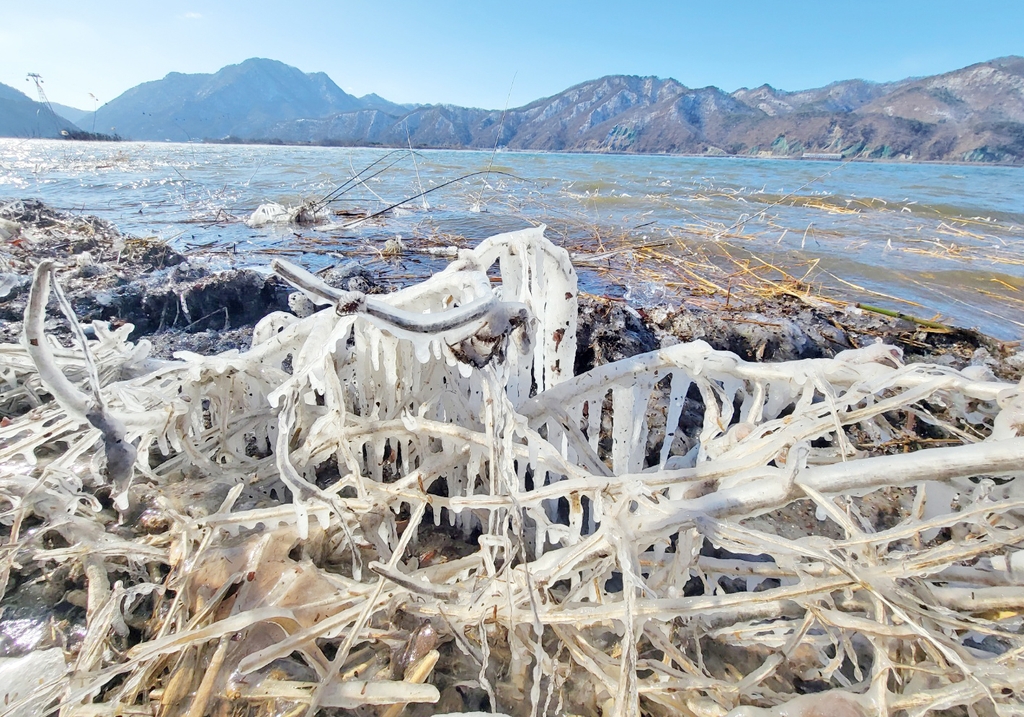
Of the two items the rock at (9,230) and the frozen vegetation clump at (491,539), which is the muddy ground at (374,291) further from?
the frozen vegetation clump at (491,539)

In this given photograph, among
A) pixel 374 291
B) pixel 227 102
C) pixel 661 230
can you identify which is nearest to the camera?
pixel 374 291

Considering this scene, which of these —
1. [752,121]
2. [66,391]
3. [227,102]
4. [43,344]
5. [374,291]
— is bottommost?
[374,291]

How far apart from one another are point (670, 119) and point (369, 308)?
9250 centimetres

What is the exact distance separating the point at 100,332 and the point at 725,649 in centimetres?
216

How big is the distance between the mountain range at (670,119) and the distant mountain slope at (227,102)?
51cm

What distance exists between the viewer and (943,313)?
3.92 meters

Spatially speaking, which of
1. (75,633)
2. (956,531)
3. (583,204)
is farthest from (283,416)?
(583,204)

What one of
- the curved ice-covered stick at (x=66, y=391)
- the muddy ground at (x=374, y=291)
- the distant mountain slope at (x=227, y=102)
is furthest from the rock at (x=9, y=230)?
the distant mountain slope at (x=227, y=102)

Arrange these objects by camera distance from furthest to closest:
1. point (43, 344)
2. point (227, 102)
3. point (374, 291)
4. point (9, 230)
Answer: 1. point (227, 102)
2. point (9, 230)
3. point (374, 291)
4. point (43, 344)

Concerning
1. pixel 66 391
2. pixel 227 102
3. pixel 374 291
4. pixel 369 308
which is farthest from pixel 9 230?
pixel 227 102

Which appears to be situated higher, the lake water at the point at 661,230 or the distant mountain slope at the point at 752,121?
the distant mountain slope at the point at 752,121

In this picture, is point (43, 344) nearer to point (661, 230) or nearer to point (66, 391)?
point (66, 391)

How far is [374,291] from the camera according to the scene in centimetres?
366

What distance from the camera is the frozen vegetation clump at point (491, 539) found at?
2.63 feet
